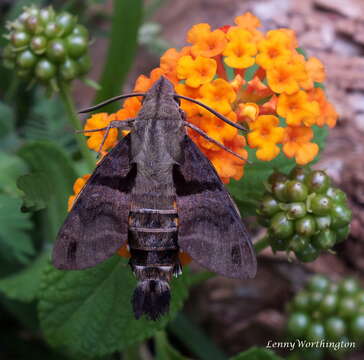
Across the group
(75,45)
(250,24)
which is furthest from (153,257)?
(75,45)

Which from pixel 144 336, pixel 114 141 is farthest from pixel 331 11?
pixel 144 336

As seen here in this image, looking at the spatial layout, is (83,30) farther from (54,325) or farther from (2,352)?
(2,352)

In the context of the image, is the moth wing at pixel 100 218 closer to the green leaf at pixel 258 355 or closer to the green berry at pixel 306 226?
the green berry at pixel 306 226

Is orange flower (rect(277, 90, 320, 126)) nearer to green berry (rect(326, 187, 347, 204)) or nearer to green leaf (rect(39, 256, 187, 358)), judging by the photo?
green berry (rect(326, 187, 347, 204))

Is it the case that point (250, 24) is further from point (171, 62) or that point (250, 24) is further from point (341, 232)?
point (341, 232)

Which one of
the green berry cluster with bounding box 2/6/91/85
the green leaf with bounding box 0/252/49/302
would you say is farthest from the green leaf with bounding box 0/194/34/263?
the green berry cluster with bounding box 2/6/91/85
